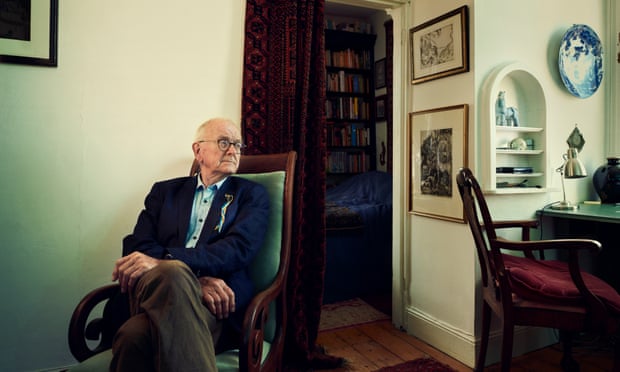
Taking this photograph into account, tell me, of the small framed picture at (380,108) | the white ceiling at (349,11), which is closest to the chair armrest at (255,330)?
the small framed picture at (380,108)

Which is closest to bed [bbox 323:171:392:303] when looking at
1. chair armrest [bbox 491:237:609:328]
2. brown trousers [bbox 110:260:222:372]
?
chair armrest [bbox 491:237:609:328]

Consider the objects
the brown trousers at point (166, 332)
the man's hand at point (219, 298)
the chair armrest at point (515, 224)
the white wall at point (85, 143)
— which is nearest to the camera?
the brown trousers at point (166, 332)

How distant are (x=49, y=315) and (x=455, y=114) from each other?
226 cm

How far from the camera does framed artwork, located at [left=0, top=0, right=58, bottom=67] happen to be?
161 cm

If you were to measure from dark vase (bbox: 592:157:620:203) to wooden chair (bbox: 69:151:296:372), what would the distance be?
2167 millimetres

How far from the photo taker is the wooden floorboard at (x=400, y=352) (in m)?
2.09

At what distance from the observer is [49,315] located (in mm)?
1696

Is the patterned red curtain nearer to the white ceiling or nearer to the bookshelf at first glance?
the bookshelf

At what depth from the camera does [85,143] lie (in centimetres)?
174

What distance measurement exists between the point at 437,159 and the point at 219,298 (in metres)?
1.61

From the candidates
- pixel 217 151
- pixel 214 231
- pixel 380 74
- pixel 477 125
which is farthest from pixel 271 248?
pixel 380 74

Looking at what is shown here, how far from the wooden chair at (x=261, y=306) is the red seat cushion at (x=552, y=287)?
1042 millimetres

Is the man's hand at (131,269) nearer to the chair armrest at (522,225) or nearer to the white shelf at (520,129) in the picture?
the chair armrest at (522,225)

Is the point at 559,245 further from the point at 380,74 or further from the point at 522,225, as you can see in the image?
the point at 380,74
